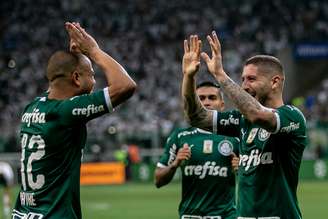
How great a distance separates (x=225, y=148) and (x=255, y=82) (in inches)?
105

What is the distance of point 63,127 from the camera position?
664 cm

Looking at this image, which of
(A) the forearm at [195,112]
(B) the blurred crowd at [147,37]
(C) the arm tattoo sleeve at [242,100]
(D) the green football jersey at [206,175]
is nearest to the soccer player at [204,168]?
(D) the green football jersey at [206,175]

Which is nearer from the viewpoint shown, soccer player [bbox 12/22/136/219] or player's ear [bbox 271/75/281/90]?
soccer player [bbox 12/22/136/219]

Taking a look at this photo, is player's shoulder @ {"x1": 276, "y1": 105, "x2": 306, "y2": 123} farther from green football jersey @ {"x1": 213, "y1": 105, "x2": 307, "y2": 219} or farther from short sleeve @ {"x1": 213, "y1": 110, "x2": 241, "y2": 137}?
short sleeve @ {"x1": 213, "y1": 110, "x2": 241, "y2": 137}

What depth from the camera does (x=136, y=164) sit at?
3441cm

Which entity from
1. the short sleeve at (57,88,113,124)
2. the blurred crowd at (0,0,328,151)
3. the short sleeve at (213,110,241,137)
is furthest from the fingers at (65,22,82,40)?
the blurred crowd at (0,0,328,151)

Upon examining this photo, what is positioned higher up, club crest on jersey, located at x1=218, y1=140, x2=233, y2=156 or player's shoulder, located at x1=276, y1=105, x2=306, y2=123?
player's shoulder, located at x1=276, y1=105, x2=306, y2=123

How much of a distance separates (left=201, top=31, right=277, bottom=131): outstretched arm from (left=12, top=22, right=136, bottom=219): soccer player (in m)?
0.98

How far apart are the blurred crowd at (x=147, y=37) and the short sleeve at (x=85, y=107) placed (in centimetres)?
2888

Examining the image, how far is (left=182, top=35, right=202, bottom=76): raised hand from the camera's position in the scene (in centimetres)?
735

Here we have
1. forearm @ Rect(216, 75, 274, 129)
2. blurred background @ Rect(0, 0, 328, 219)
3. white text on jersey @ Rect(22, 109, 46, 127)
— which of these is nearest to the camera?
white text on jersey @ Rect(22, 109, 46, 127)

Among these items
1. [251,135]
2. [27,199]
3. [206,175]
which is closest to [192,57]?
[251,135]

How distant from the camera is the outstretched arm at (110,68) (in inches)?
254

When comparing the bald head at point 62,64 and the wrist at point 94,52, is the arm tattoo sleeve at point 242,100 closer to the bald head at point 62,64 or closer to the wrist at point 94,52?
the wrist at point 94,52
